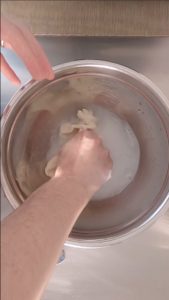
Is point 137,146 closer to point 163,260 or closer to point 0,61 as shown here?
point 163,260

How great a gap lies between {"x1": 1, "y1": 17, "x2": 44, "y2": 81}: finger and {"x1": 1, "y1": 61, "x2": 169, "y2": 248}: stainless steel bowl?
8cm

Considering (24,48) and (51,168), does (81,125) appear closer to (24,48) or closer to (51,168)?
(51,168)

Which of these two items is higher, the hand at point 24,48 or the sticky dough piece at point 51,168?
the hand at point 24,48

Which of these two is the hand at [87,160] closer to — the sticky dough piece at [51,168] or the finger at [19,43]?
the sticky dough piece at [51,168]

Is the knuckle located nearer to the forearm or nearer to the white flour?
the white flour

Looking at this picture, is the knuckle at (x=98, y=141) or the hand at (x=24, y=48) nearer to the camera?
the hand at (x=24, y=48)

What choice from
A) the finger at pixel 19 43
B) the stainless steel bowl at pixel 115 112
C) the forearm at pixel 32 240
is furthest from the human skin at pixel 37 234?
the finger at pixel 19 43

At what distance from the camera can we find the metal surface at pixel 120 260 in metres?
0.56

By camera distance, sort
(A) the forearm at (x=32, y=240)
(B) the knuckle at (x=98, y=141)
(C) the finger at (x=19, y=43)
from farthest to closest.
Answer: (B) the knuckle at (x=98, y=141), (C) the finger at (x=19, y=43), (A) the forearm at (x=32, y=240)

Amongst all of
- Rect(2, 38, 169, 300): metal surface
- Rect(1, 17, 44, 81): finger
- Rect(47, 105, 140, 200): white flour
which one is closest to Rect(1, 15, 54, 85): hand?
Rect(1, 17, 44, 81): finger

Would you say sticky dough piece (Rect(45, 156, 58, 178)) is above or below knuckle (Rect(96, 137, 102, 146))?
below

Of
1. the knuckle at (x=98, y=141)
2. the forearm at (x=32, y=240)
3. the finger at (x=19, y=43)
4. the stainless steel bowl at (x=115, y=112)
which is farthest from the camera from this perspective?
the knuckle at (x=98, y=141)

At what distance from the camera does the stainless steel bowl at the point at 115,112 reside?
1.74 ft

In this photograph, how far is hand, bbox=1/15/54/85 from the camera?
401 mm
